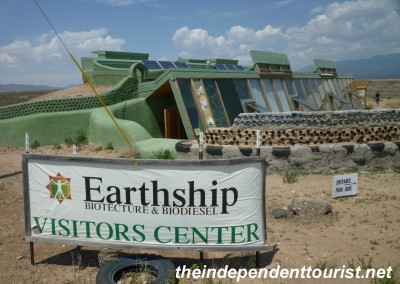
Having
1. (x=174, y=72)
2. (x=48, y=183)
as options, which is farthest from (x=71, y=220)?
(x=174, y=72)

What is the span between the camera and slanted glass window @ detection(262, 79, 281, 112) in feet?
→ 53.2

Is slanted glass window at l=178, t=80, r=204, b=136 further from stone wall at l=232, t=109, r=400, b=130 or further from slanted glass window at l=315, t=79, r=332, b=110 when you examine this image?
slanted glass window at l=315, t=79, r=332, b=110

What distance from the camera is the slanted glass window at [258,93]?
15.4 m

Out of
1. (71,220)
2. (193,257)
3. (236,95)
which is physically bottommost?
(193,257)

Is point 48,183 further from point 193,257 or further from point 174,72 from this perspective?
point 174,72

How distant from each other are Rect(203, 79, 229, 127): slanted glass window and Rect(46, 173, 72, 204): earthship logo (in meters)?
8.62

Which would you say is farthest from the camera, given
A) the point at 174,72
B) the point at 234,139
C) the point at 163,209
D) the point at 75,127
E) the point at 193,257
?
the point at 75,127

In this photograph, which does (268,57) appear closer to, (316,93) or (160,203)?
(316,93)

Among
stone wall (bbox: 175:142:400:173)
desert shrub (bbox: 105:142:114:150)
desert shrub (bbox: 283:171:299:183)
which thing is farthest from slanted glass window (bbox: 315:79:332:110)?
desert shrub (bbox: 105:142:114:150)

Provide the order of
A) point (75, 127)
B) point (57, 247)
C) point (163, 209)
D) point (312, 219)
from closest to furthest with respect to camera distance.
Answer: point (163, 209), point (57, 247), point (312, 219), point (75, 127)

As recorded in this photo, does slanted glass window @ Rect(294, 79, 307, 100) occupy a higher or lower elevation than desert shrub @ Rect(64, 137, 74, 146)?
higher

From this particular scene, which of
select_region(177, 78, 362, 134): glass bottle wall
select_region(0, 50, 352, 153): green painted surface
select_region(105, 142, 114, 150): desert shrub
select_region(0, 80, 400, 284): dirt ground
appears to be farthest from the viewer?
select_region(105, 142, 114, 150): desert shrub

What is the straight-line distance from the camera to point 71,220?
16.1 ft

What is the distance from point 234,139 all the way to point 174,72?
3.94 metres
